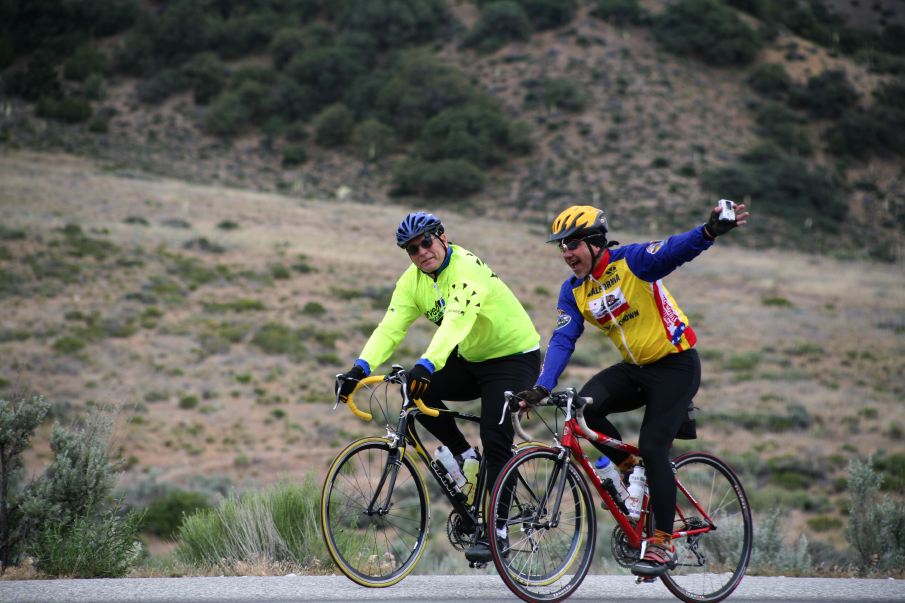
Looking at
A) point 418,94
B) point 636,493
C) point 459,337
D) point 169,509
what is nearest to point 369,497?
point 459,337

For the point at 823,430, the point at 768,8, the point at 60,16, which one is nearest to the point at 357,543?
the point at 823,430

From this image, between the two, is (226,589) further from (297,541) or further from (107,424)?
(107,424)

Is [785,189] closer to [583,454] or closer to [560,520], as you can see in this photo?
[583,454]

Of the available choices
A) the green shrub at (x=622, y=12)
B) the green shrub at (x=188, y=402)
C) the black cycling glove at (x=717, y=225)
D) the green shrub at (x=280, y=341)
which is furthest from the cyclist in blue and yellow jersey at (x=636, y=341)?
the green shrub at (x=622, y=12)

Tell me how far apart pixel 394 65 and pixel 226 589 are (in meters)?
87.0

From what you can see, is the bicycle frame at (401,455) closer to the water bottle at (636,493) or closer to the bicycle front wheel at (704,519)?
the water bottle at (636,493)

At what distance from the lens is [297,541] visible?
6887 millimetres

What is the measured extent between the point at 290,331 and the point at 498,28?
6386cm

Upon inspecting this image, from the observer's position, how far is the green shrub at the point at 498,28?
288 feet

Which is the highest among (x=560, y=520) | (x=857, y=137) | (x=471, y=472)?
(x=560, y=520)

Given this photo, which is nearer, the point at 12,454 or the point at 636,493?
the point at 636,493

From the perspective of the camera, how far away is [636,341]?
18.0 feet

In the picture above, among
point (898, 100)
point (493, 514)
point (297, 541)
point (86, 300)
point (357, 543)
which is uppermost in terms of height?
point (493, 514)

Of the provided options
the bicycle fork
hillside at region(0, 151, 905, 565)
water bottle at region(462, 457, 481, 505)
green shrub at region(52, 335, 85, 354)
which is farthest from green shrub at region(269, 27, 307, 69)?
the bicycle fork
